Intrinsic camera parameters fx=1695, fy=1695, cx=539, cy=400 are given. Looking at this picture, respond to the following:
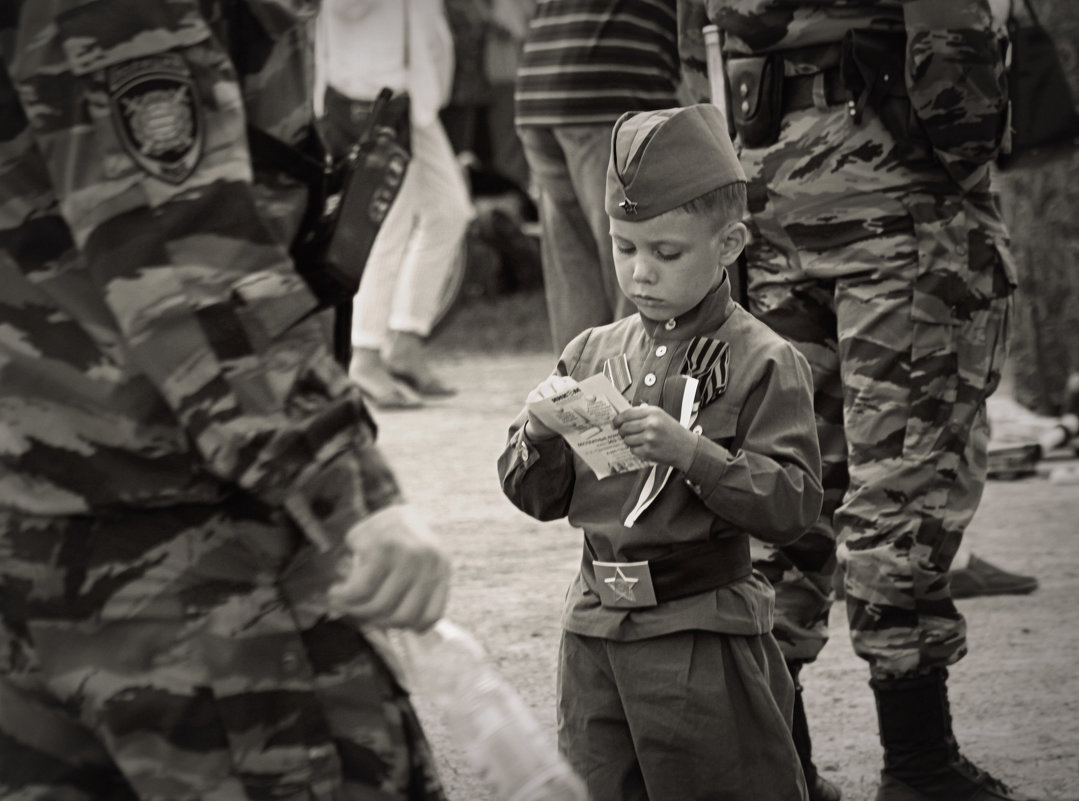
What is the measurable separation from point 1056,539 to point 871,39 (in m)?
3.21

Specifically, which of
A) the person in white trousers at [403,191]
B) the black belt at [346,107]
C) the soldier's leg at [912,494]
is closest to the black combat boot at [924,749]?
the soldier's leg at [912,494]

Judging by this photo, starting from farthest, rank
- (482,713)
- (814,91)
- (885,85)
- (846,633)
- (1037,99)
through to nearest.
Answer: (846,633) → (1037,99) → (814,91) → (885,85) → (482,713)

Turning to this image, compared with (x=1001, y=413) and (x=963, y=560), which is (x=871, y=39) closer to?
(x=963, y=560)

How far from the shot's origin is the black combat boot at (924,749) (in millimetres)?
3689

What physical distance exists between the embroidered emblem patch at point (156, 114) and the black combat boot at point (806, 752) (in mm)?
2107

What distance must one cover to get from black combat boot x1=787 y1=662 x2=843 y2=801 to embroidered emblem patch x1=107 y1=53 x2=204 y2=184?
211cm

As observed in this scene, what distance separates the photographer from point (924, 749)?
12.2 feet

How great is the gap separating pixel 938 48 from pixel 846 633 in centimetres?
233

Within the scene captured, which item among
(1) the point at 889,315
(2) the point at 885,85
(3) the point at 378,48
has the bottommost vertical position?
(3) the point at 378,48

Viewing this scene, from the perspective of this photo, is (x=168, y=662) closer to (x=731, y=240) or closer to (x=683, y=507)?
(x=683, y=507)

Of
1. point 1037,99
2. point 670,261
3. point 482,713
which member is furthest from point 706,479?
point 1037,99

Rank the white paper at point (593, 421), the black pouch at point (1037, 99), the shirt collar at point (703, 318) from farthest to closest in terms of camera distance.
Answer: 1. the black pouch at point (1037, 99)
2. the shirt collar at point (703, 318)
3. the white paper at point (593, 421)

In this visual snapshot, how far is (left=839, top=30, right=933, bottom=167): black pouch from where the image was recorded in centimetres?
355

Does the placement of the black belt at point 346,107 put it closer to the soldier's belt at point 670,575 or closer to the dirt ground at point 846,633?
the dirt ground at point 846,633
